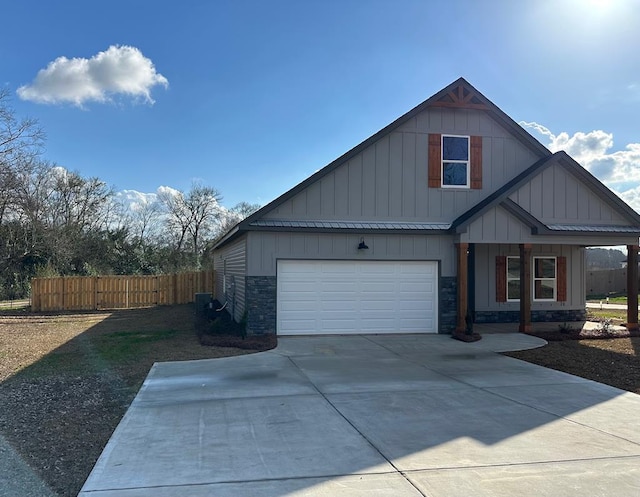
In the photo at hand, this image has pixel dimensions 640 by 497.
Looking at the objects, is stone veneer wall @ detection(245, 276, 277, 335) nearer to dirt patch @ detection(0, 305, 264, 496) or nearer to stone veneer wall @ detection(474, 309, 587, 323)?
dirt patch @ detection(0, 305, 264, 496)

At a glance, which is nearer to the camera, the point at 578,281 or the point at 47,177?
the point at 578,281

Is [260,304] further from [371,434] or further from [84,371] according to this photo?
[371,434]

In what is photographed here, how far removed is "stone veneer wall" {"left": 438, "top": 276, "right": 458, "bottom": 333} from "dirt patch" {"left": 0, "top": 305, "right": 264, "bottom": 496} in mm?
5267

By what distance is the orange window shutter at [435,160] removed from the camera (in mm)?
14211

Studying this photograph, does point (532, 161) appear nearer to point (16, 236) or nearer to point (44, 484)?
point (44, 484)

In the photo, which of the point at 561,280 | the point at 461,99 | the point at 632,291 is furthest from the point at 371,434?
the point at 561,280

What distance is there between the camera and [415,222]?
14.0m

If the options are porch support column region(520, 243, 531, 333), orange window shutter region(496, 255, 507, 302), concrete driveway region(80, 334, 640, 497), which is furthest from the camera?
orange window shutter region(496, 255, 507, 302)

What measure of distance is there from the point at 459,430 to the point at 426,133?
9.95 metres

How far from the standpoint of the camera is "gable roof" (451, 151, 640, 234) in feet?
44.7

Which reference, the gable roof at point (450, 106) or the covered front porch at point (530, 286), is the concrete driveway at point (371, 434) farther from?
the covered front porch at point (530, 286)

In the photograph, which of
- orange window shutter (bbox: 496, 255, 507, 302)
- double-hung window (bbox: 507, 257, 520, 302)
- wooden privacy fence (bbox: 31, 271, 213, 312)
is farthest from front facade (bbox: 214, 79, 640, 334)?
wooden privacy fence (bbox: 31, 271, 213, 312)

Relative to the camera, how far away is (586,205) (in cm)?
1474

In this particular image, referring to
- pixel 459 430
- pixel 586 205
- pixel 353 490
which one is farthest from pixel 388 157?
pixel 353 490
